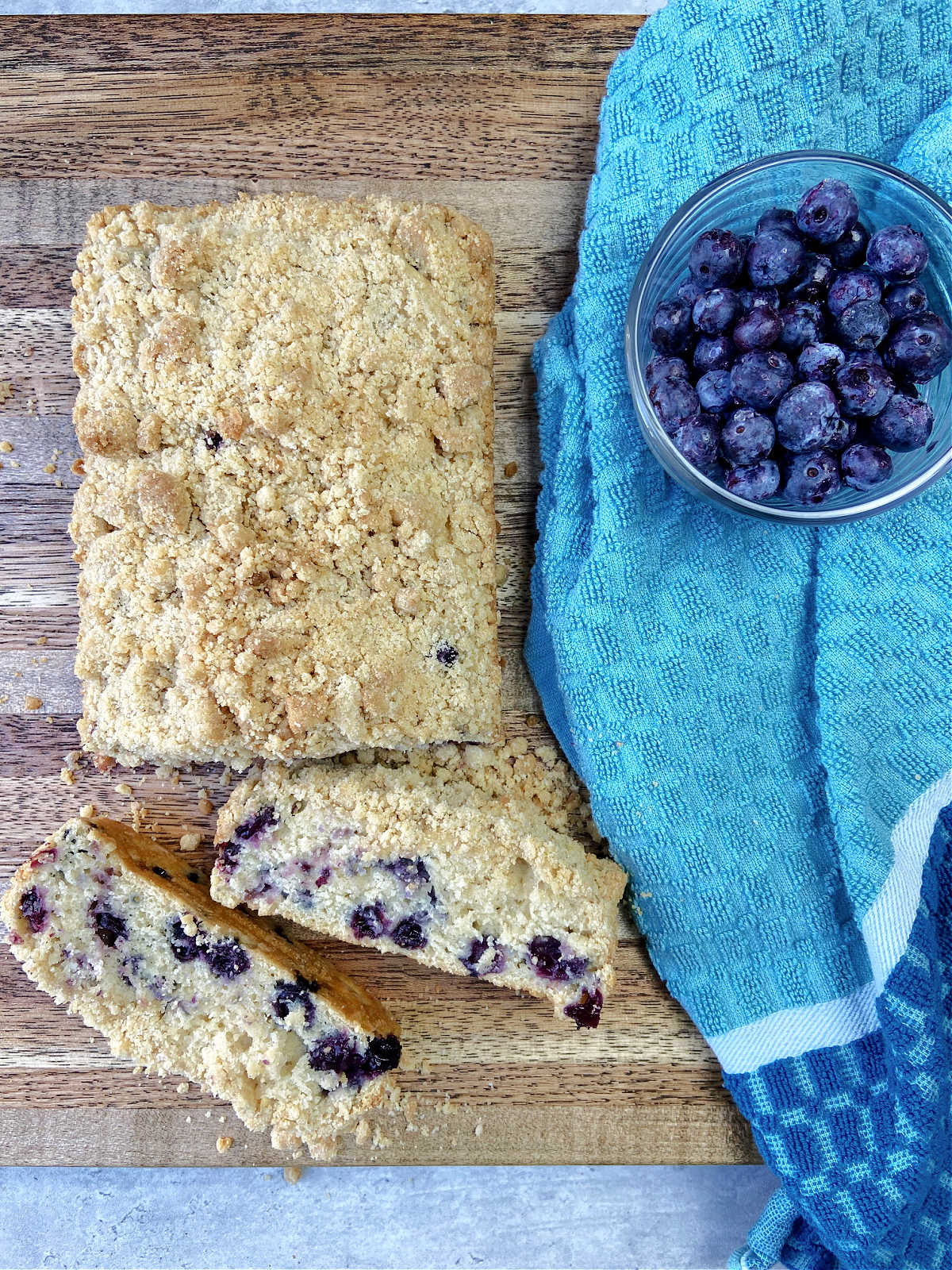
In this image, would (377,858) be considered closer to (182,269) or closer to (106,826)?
(106,826)

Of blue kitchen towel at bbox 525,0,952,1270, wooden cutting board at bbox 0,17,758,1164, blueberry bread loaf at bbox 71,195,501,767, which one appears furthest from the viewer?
wooden cutting board at bbox 0,17,758,1164

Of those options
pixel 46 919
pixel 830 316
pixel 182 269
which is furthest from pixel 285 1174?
pixel 830 316

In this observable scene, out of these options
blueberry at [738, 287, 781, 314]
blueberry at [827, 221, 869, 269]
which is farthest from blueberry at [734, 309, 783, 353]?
blueberry at [827, 221, 869, 269]

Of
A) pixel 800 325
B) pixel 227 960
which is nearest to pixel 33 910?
pixel 227 960

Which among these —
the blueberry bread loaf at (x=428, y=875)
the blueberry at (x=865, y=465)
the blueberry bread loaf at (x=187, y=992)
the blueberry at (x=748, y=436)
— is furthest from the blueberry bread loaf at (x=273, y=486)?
the blueberry at (x=865, y=465)

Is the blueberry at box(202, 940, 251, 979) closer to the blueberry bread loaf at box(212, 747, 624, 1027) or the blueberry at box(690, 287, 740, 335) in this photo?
the blueberry bread loaf at box(212, 747, 624, 1027)

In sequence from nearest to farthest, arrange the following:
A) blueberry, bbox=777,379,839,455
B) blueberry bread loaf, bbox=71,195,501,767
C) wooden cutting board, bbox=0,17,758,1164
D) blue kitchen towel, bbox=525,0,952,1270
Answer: blueberry, bbox=777,379,839,455 → blueberry bread loaf, bbox=71,195,501,767 → blue kitchen towel, bbox=525,0,952,1270 → wooden cutting board, bbox=0,17,758,1164

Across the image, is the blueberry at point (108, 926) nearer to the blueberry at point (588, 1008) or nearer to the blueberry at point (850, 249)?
the blueberry at point (588, 1008)

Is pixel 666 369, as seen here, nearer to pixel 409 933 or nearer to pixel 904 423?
pixel 904 423
